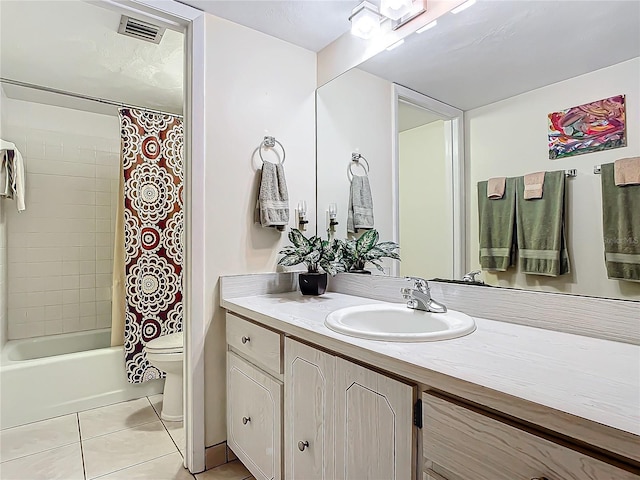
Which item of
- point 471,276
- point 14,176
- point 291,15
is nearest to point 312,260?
point 471,276

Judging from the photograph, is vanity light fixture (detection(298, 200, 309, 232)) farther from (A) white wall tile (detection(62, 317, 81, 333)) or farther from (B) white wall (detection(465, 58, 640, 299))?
(A) white wall tile (detection(62, 317, 81, 333))

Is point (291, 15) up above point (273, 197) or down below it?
above

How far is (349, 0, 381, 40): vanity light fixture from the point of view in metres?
1.68

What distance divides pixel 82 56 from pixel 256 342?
1989 millimetres

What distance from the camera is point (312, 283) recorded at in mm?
1854

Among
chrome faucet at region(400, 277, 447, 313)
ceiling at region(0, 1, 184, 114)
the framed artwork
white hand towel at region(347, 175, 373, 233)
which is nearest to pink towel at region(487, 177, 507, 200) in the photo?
the framed artwork

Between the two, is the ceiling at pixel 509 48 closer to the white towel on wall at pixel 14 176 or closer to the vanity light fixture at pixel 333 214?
the vanity light fixture at pixel 333 214

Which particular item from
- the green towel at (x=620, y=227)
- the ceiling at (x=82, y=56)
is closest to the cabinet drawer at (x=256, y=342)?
the green towel at (x=620, y=227)

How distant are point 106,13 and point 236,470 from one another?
224 cm

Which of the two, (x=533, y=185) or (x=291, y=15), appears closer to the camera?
(x=533, y=185)

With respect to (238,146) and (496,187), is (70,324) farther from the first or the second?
(496,187)

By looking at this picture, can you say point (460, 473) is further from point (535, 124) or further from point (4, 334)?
point (4, 334)

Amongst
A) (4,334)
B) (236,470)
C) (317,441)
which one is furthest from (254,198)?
(4,334)

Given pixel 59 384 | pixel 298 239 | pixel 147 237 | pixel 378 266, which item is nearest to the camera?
pixel 378 266
